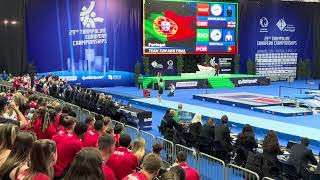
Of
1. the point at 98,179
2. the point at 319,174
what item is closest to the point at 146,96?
the point at 319,174

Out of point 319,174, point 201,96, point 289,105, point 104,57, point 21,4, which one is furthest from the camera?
point 104,57

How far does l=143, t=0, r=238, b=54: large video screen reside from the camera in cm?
3086

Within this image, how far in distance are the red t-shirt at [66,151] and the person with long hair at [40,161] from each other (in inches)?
86.7

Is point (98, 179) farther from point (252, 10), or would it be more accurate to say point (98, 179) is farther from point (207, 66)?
point (252, 10)

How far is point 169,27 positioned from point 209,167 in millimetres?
23327

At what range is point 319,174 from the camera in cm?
796

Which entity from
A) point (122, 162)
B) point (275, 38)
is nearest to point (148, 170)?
point (122, 162)

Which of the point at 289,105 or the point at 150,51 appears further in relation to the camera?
the point at 150,51

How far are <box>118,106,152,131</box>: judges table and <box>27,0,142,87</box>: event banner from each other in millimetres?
13678

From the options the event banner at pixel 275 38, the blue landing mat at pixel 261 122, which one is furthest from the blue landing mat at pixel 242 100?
the event banner at pixel 275 38

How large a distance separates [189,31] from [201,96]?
830cm

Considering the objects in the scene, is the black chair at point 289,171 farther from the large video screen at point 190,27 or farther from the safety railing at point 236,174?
the large video screen at point 190,27

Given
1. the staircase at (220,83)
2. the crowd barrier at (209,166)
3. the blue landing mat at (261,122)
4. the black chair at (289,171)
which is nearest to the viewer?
the crowd barrier at (209,166)

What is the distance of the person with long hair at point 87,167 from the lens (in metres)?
3.18
